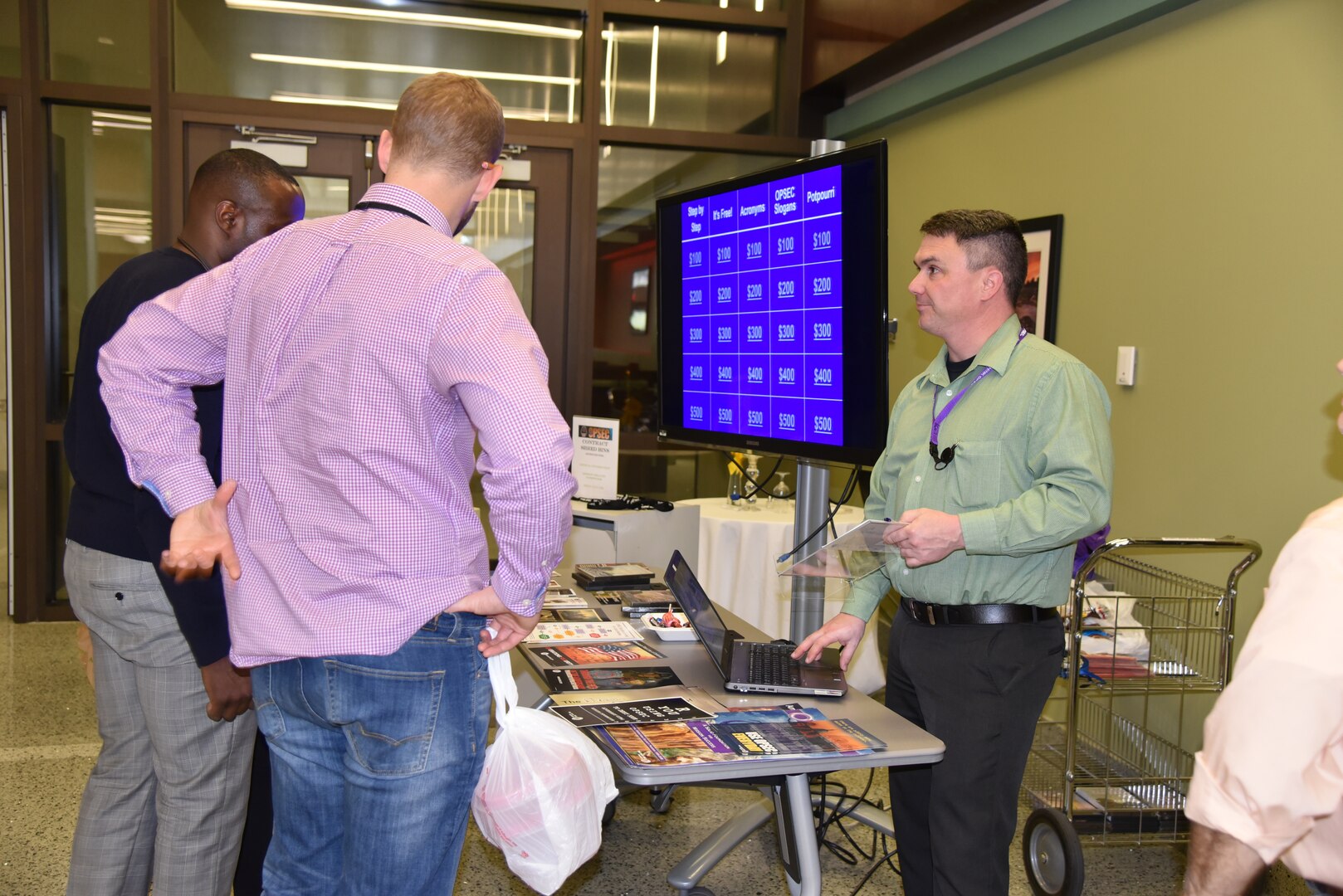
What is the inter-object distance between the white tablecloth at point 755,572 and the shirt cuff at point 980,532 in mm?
2206

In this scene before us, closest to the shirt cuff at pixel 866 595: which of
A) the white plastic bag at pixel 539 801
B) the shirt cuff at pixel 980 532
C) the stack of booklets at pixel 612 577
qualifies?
the shirt cuff at pixel 980 532

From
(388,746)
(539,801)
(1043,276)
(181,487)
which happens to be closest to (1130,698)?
(1043,276)

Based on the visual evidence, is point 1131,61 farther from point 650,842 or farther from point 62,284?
point 62,284

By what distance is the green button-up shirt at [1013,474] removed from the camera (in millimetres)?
1958

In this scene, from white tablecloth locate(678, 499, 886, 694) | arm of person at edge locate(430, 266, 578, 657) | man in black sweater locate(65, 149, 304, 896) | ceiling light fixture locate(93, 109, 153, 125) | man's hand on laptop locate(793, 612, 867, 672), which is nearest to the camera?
arm of person at edge locate(430, 266, 578, 657)

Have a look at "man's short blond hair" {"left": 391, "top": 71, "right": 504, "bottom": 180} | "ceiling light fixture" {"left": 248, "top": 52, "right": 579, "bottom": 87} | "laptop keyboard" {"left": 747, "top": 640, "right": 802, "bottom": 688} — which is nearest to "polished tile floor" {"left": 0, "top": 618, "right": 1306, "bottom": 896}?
"laptop keyboard" {"left": 747, "top": 640, "right": 802, "bottom": 688}

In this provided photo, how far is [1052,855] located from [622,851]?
1.19 metres

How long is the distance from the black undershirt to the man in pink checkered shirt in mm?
1137

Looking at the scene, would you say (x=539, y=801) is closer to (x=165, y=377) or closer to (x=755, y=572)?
(x=165, y=377)

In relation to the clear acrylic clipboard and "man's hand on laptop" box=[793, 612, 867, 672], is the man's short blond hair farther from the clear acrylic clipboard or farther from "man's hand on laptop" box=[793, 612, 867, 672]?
"man's hand on laptop" box=[793, 612, 867, 672]

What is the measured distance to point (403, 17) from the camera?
18.5 ft

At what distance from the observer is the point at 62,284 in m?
5.28

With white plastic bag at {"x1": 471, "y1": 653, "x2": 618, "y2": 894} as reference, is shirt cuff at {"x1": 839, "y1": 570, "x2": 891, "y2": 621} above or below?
above

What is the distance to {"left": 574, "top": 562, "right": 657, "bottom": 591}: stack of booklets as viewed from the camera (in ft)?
9.79
